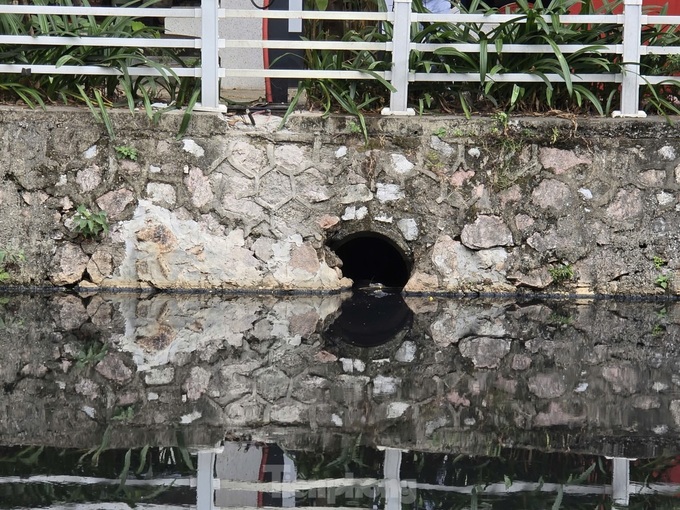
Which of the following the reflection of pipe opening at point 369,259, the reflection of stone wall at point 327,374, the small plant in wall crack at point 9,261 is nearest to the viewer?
the reflection of stone wall at point 327,374

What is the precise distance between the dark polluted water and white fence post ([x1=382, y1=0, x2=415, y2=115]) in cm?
139

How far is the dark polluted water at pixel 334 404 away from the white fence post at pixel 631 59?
1.41m

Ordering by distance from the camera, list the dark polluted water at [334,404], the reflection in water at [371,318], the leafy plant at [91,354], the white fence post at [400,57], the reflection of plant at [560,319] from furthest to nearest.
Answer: the white fence post at [400,57]
the reflection of plant at [560,319]
the reflection in water at [371,318]
the leafy plant at [91,354]
the dark polluted water at [334,404]

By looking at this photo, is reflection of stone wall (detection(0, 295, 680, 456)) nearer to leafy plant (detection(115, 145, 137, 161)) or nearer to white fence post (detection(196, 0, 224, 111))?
leafy plant (detection(115, 145, 137, 161))

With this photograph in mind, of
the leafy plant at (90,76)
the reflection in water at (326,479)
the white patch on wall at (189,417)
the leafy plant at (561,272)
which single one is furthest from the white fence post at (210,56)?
the reflection in water at (326,479)

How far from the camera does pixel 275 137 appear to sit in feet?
25.3

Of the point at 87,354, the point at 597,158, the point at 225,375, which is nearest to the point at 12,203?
the point at 87,354

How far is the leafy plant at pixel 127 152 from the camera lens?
764 cm

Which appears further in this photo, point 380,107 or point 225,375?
point 380,107

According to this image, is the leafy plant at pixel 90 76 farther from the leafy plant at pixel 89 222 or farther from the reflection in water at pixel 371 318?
the reflection in water at pixel 371 318

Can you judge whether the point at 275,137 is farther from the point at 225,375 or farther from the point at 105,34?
the point at 225,375

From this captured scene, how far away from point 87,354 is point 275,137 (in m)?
2.52

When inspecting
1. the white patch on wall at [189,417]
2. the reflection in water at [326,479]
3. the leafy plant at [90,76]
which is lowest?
the reflection in water at [326,479]

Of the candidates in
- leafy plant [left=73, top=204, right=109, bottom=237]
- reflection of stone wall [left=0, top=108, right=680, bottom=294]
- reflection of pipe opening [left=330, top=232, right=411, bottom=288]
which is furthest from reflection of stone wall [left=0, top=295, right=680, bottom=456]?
reflection of pipe opening [left=330, top=232, right=411, bottom=288]
